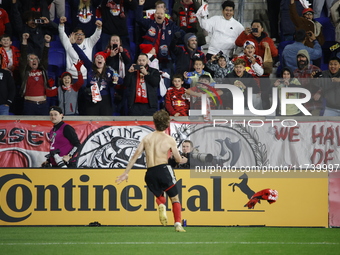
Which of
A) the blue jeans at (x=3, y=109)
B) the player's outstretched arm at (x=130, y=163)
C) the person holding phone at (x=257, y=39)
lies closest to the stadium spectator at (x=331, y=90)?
the person holding phone at (x=257, y=39)

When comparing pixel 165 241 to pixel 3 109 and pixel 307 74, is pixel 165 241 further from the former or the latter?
pixel 307 74

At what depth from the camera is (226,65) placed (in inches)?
535

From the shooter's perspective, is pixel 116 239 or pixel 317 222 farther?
pixel 317 222

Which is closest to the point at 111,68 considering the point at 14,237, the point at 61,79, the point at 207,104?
the point at 61,79

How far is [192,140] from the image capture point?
40.7 ft

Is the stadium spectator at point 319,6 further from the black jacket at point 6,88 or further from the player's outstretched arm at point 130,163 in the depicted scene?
the player's outstretched arm at point 130,163

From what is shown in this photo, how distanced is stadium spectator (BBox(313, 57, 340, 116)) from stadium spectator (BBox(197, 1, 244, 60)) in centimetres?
251

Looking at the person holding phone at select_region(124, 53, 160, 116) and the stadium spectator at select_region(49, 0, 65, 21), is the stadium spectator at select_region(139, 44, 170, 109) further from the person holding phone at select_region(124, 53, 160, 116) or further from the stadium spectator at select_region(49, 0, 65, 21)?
the stadium spectator at select_region(49, 0, 65, 21)

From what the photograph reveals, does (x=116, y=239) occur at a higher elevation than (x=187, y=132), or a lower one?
lower

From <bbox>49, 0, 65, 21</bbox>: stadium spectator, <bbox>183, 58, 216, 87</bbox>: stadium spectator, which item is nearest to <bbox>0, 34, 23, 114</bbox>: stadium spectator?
<bbox>49, 0, 65, 21</bbox>: stadium spectator

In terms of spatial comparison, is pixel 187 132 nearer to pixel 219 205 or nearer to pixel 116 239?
pixel 219 205

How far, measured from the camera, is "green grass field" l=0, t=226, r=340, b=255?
7.46m

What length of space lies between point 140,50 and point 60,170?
431 cm

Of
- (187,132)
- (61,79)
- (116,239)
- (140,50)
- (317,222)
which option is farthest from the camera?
(140,50)
